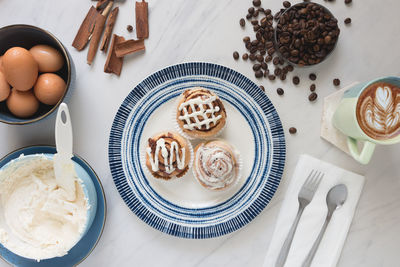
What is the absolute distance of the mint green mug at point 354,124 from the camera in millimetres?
1099

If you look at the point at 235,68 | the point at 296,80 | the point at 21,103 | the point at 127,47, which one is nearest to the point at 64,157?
the point at 21,103

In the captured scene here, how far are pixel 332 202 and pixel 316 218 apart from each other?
8 centimetres

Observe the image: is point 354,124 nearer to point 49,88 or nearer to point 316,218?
point 316,218

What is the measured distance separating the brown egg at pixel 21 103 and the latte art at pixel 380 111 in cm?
99

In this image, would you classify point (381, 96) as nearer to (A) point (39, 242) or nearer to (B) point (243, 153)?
(B) point (243, 153)

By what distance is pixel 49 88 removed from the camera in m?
1.11

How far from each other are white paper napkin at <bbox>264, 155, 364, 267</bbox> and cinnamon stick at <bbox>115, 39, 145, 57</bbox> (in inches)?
26.7

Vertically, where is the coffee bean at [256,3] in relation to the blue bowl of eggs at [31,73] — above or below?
above

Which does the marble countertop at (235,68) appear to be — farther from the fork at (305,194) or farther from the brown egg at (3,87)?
the brown egg at (3,87)

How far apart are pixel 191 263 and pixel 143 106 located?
574 millimetres

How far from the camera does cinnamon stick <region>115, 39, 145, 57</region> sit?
126 cm

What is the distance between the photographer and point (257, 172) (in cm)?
126

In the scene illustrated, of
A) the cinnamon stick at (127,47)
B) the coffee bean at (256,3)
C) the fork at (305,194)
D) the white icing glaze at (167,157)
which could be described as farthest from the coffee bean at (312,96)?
the cinnamon stick at (127,47)

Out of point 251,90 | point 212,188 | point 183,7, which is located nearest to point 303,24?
point 251,90
